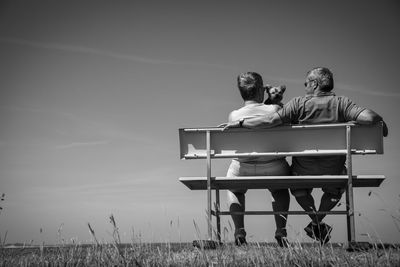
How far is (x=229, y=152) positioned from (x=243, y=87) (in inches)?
34.1

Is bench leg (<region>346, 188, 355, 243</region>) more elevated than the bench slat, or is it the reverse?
the bench slat

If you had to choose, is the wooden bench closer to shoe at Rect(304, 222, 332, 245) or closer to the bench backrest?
the bench backrest

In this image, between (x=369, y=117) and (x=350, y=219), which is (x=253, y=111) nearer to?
(x=369, y=117)

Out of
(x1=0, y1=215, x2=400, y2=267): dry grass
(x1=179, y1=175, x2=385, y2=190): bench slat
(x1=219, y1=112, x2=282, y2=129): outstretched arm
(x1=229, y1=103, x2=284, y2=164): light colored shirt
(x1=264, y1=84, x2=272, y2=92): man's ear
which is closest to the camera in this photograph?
(x1=0, y1=215, x2=400, y2=267): dry grass

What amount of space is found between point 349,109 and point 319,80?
477 mm

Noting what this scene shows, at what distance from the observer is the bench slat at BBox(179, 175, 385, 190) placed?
5.58m

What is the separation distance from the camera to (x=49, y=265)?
4270 mm

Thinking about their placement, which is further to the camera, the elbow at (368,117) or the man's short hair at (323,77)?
the man's short hair at (323,77)

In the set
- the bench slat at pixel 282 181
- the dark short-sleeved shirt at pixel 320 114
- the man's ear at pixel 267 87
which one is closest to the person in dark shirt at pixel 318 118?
the dark short-sleeved shirt at pixel 320 114

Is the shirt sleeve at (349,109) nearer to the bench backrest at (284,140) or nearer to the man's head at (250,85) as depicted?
the bench backrest at (284,140)

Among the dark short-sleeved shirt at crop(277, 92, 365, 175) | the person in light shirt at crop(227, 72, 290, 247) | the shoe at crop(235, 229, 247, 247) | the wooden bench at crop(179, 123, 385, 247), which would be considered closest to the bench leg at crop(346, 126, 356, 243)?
the wooden bench at crop(179, 123, 385, 247)

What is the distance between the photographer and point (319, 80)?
6.12m

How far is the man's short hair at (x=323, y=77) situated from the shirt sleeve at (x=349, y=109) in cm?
23

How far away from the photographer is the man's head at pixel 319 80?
6.10m
